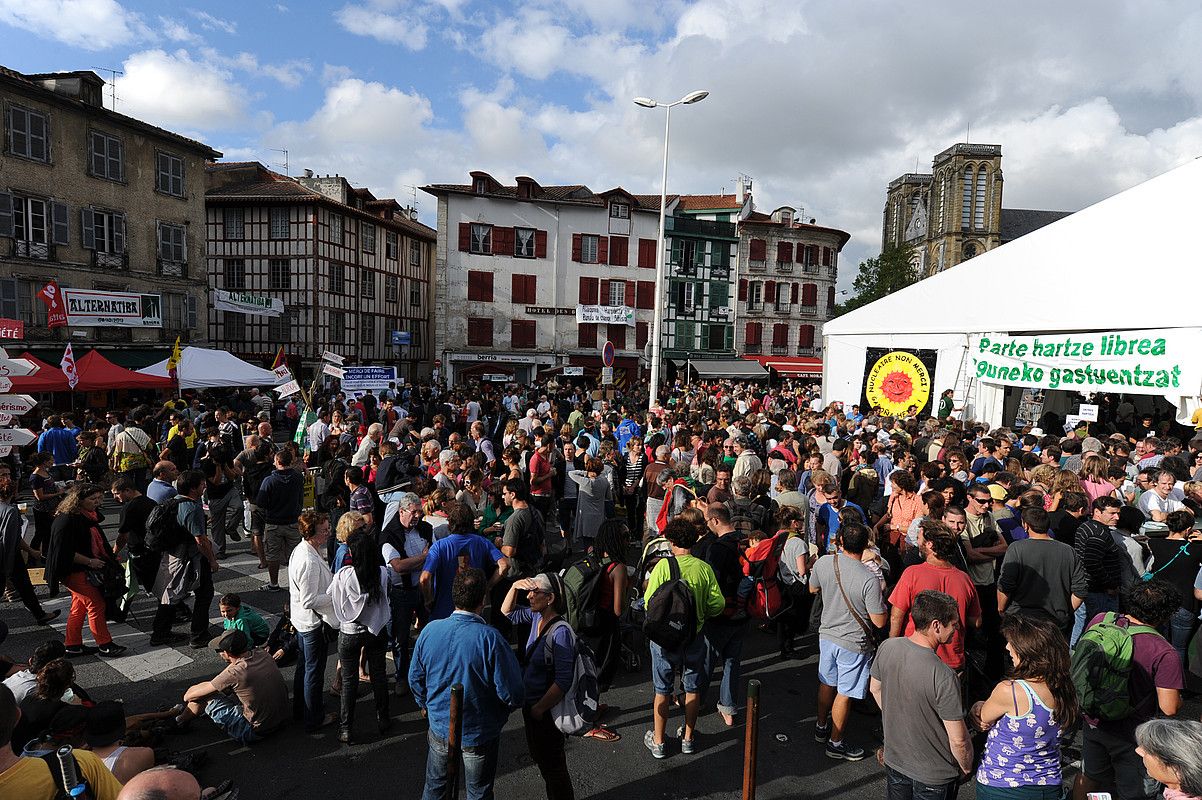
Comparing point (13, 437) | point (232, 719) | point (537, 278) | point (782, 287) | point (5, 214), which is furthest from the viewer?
point (782, 287)

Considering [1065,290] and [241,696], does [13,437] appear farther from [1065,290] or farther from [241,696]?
[1065,290]

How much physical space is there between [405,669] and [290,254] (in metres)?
29.4

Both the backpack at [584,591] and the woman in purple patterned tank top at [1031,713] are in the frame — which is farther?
the backpack at [584,591]

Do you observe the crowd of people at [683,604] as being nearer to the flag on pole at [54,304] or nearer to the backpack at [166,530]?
the backpack at [166,530]

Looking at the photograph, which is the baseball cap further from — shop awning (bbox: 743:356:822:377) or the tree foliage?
the tree foliage

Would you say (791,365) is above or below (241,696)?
above

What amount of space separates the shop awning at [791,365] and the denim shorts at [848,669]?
114ft

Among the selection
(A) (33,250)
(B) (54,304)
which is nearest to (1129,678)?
(B) (54,304)

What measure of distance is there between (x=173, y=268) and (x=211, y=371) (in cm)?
918

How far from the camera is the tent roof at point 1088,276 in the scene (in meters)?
12.5

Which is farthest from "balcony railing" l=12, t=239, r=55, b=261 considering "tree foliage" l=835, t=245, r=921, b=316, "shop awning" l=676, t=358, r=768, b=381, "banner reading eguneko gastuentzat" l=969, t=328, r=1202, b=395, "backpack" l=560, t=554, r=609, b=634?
"tree foliage" l=835, t=245, r=921, b=316

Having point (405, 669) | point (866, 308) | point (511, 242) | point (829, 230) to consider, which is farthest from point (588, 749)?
point (829, 230)

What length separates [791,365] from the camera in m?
38.6

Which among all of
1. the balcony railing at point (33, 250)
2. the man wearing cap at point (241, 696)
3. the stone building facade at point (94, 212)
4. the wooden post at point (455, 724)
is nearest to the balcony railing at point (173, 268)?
the stone building facade at point (94, 212)
